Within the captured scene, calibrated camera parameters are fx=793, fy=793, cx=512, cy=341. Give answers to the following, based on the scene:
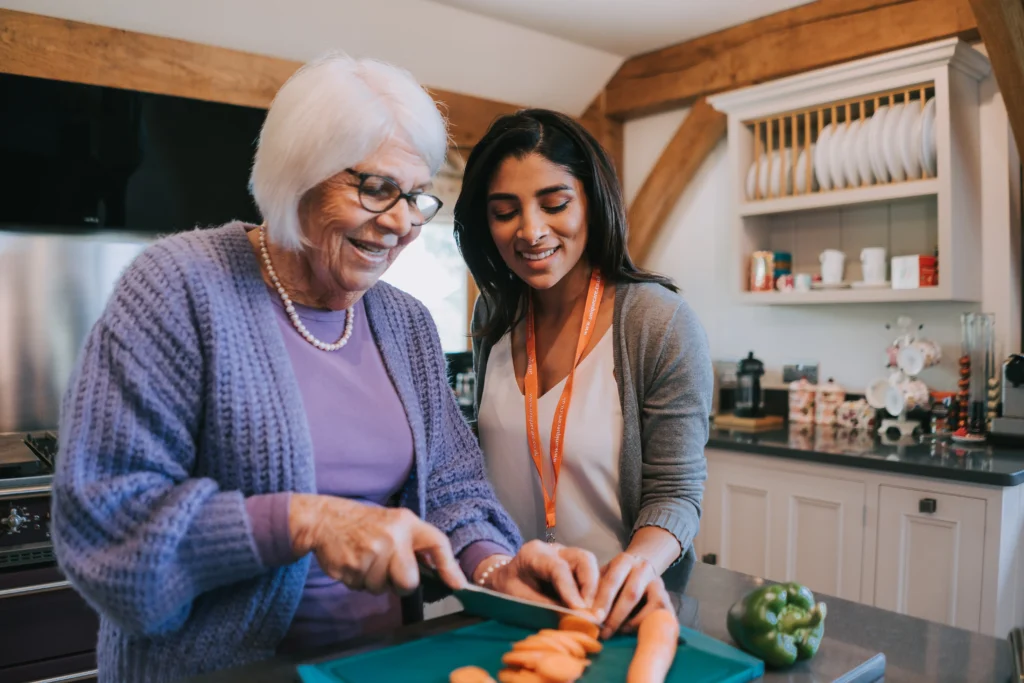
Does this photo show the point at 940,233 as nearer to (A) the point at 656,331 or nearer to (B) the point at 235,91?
(A) the point at 656,331

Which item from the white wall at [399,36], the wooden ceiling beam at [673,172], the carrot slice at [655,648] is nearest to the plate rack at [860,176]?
the wooden ceiling beam at [673,172]

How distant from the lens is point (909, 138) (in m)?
2.72

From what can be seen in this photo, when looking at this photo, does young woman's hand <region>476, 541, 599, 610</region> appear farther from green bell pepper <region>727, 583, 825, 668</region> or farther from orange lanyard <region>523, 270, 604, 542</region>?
orange lanyard <region>523, 270, 604, 542</region>

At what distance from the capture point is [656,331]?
1.40m

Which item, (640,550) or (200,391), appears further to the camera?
(640,550)

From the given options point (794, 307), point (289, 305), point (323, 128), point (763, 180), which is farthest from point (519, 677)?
point (794, 307)

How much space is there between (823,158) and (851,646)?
7.74 feet

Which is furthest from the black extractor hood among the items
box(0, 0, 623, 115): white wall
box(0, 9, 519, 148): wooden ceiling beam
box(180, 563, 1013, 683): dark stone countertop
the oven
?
box(180, 563, 1013, 683): dark stone countertop

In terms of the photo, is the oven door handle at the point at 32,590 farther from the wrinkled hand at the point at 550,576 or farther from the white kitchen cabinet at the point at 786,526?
the white kitchen cabinet at the point at 786,526

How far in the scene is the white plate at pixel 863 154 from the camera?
281cm

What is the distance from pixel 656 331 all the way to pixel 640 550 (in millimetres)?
387

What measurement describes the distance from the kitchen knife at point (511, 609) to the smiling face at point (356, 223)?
0.40 m

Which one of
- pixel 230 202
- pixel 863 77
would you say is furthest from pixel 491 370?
pixel 863 77

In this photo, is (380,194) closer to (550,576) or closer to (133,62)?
(550,576)
